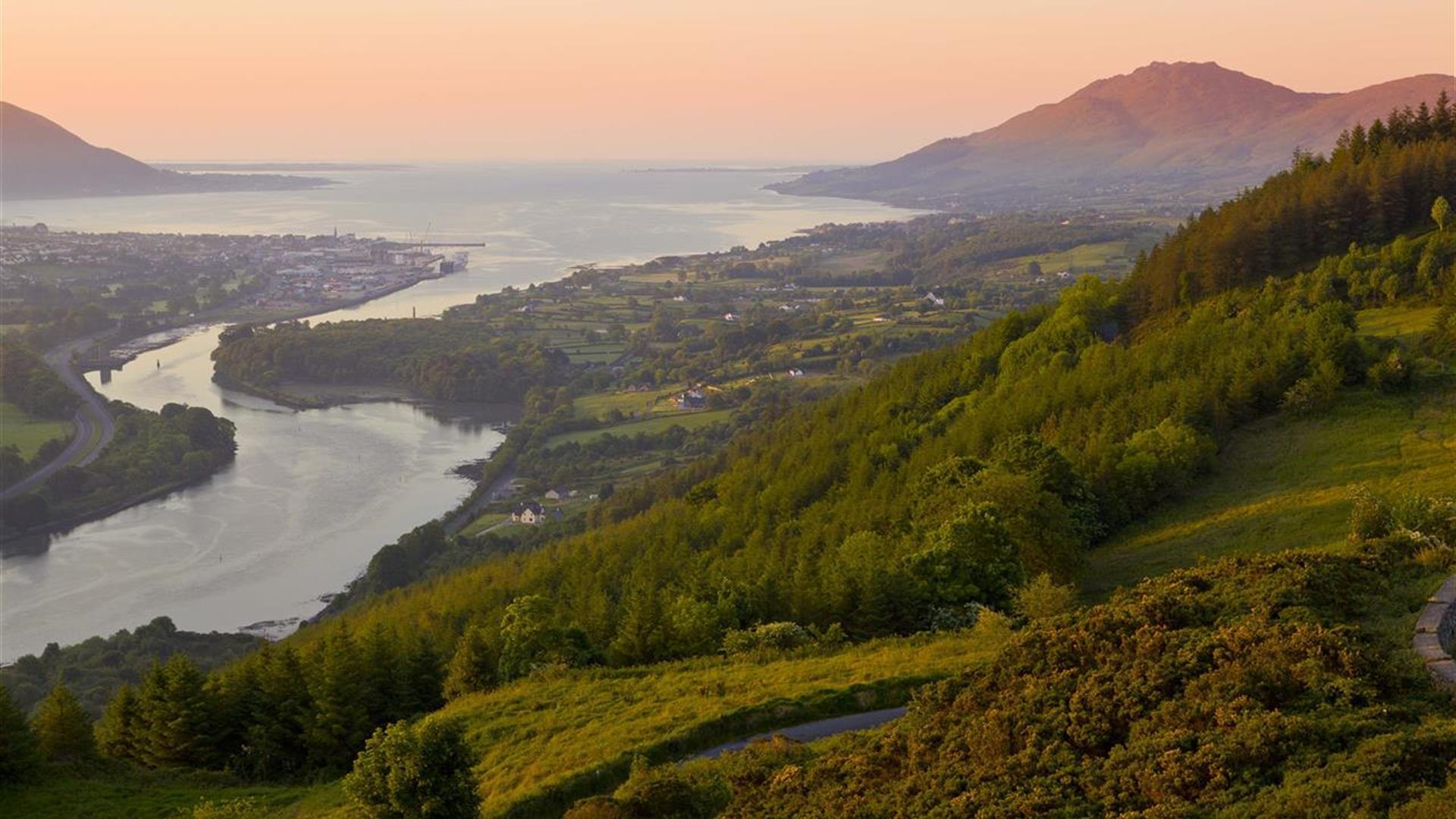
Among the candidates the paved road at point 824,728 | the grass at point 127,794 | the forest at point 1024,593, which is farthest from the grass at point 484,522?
the paved road at point 824,728

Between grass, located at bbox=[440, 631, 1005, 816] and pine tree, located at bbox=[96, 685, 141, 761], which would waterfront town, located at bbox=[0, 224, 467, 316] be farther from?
grass, located at bbox=[440, 631, 1005, 816]

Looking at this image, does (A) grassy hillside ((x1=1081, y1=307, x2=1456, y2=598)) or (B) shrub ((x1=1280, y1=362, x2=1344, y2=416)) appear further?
(B) shrub ((x1=1280, y1=362, x2=1344, y2=416))

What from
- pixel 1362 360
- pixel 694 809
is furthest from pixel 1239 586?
pixel 1362 360

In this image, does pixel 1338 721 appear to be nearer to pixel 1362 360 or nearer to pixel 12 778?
pixel 12 778

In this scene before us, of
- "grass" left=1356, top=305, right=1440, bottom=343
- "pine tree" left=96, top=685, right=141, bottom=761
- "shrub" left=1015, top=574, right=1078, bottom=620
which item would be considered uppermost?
"grass" left=1356, top=305, right=1440, bottom=343

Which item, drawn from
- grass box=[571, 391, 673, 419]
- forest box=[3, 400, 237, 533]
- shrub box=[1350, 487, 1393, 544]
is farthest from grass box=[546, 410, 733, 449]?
shrub box=[1350, 487, 1393, 544]

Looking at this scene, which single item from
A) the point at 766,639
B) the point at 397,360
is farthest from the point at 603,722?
the point at 397,360

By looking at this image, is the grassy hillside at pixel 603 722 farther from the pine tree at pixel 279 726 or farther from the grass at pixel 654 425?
the grass at pixel 654 425
